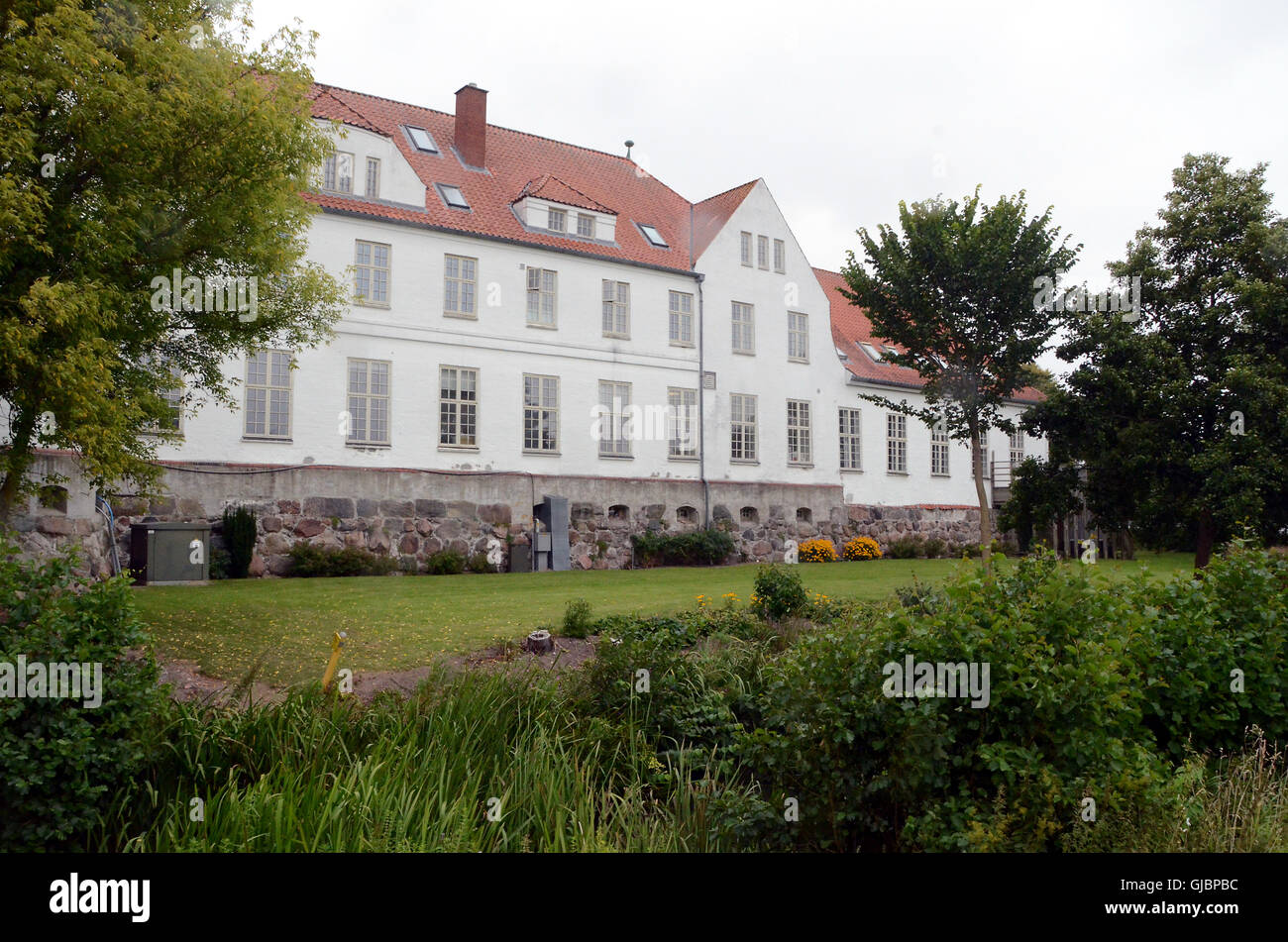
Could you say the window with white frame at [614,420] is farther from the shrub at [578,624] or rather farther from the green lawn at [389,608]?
the shrub at [578,624]

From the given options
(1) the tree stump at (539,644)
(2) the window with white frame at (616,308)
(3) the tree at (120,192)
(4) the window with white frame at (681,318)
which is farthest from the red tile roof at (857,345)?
(1) the tree stump at (539,644)

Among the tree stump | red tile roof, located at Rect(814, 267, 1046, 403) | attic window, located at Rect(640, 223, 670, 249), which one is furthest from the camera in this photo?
red tile roof, located at Rect(814, 267, 1046, 403)

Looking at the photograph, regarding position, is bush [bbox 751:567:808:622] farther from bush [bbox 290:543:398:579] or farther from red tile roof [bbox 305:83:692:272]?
red tile roof [bbox 305:83:692:272]

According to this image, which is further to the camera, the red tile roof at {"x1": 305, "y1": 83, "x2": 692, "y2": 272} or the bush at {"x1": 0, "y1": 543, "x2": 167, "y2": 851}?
the red tile roof at {"x1": 305, "y1": 83, "x2": 692, "y2": 272}

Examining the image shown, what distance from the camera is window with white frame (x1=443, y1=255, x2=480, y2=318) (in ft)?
79.8

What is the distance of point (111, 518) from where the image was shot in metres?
18.2

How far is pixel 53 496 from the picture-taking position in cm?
1237

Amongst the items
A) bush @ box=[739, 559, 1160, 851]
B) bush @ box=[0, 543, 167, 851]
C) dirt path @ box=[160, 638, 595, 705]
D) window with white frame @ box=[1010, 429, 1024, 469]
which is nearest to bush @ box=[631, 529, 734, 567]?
dirt path @ box=[160, 638, 595, 705]

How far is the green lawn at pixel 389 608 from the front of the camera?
405 inches

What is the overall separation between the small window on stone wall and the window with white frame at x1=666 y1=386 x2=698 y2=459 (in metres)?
16.4

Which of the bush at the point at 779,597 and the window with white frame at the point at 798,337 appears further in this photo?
the window with white frame at the point at 798,337

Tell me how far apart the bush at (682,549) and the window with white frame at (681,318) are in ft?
19.5

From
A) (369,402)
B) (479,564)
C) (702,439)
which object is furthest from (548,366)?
(479,564)

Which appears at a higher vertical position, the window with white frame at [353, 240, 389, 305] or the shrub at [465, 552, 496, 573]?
the window with white frame at [353, 240, 389, 305]
